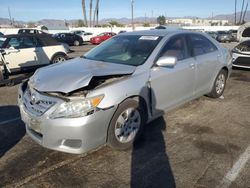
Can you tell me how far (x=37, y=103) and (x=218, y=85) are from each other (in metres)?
4.25

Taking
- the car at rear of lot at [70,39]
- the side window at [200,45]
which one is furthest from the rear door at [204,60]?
the car at rear of lot at [70,39]

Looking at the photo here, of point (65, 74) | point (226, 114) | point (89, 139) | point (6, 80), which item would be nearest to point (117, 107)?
point (89, 139)

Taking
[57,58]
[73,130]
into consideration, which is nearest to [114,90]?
[73,130]

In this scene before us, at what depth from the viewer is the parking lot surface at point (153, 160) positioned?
3.17 metres

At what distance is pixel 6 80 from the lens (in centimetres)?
785

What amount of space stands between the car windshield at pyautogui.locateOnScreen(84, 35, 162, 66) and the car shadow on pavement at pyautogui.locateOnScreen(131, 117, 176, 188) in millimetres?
1197

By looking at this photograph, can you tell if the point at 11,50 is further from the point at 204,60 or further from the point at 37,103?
the point at 204,60

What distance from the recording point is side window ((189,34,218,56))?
17.0 feet

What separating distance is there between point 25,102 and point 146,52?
1.99 metres

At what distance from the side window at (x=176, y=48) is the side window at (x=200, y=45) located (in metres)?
0.30

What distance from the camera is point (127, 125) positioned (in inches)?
150

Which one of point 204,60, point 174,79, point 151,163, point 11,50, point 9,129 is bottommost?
point 151,163

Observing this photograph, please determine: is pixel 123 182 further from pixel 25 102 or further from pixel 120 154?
pixel 25 102

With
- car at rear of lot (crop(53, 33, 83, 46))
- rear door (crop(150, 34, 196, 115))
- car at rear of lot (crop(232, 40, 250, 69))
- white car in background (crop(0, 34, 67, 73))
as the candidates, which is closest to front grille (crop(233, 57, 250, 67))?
car at rear of lot (crop(232, 40, 250, 69))
